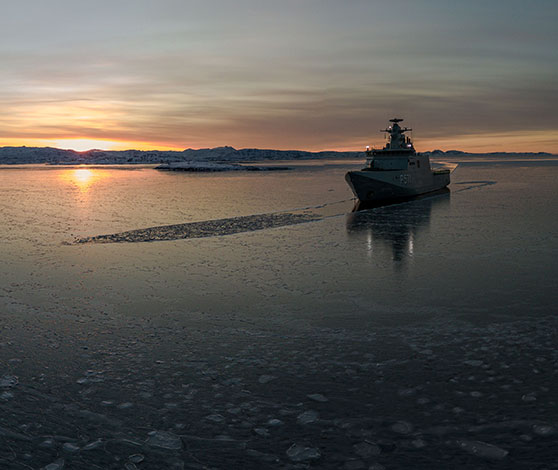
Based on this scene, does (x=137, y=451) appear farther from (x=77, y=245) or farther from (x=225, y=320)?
(x=77, y=245)

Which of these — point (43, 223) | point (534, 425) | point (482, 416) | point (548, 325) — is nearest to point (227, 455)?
point (482, 416)

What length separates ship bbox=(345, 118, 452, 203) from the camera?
145ft

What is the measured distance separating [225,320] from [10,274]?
9.32m

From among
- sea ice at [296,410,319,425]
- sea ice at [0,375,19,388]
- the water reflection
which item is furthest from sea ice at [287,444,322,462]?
the water reflection

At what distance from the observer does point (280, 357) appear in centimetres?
905

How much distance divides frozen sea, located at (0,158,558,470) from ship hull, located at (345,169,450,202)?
24.1 metres

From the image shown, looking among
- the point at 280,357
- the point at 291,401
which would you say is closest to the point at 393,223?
the point at 280,357

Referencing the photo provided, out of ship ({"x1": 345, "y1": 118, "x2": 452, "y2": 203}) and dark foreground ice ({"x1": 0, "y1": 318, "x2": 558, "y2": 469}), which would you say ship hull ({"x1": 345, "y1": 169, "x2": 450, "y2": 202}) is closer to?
ship ({"x1": 345, "y1": 118, "x2": 452, "y2": 203})

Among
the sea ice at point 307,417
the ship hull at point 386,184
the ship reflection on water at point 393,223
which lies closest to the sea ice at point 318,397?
the sea ice at point 307,417

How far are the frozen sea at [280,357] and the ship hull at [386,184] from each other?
24125 millimetres

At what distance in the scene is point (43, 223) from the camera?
2947 cm

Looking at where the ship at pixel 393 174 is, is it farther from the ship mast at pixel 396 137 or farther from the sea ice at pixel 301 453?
the sea ice at pixel 301 453

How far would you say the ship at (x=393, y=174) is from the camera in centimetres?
4419

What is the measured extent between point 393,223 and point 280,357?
2206 cm
